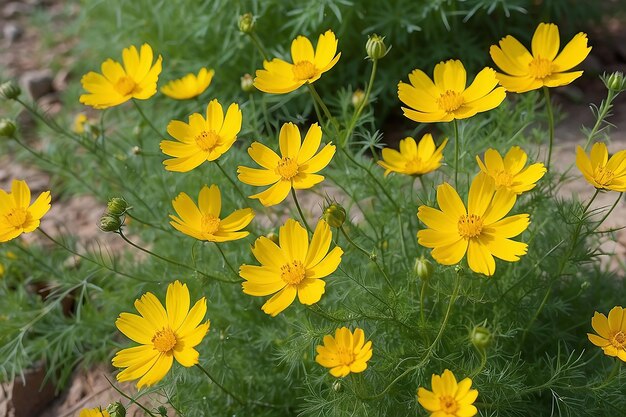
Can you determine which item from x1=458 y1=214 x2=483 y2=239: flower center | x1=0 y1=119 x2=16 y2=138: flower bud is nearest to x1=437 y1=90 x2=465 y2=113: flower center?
x1=458 y1=214 x2=483 y2=239: flower center

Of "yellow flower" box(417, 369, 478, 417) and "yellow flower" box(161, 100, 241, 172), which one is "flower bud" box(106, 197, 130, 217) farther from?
"yellow flower" box(417, 369, 478, 417)

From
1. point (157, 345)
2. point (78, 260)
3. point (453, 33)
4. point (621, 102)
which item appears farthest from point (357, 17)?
point (157, 345)

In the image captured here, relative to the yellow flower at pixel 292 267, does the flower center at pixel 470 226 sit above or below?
above

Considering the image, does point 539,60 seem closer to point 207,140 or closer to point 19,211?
point 207,140

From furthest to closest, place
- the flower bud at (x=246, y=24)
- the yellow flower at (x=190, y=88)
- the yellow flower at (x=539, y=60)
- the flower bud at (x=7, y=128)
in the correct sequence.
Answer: the yellow flower at (x=190, y=88) → the flower bud at (x=7, y=128) → the flower bud at (x=246, y=24) → the yellow flower at (x=539, y=60)

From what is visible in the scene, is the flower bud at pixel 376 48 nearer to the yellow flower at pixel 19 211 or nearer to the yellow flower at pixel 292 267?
the yellow flower at pixel 292 267

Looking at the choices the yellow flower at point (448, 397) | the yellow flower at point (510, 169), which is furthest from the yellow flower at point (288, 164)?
the yellow flower at point (448, 397)
